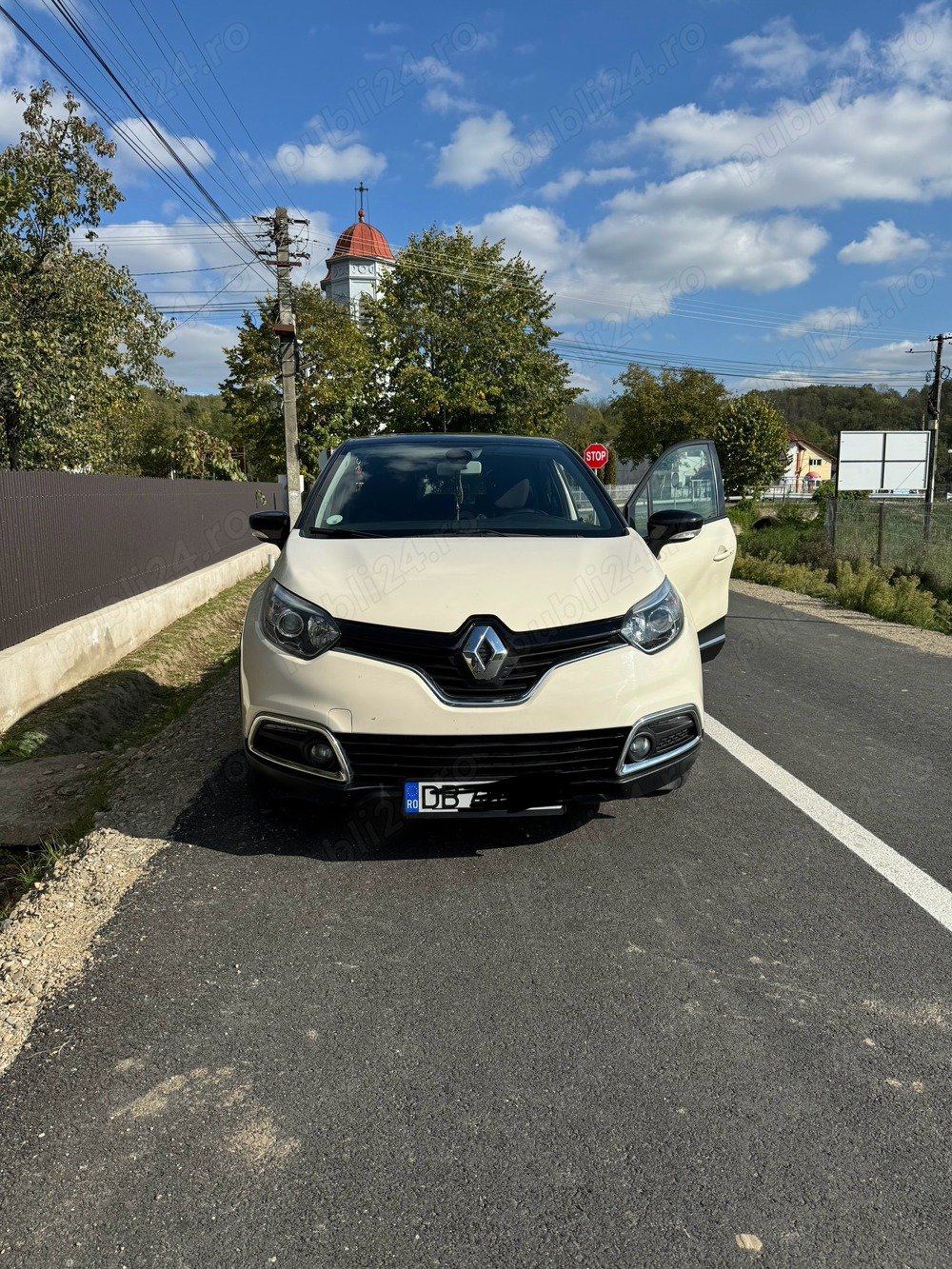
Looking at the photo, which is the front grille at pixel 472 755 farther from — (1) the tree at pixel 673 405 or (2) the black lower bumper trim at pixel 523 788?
(1) the tree at pixel 673 405

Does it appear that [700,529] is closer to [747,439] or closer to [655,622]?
[655,622]

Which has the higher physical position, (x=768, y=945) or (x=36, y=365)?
(x=36, y=365)

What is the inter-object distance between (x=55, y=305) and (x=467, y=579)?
18.1 meters

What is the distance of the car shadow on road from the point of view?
3812mm

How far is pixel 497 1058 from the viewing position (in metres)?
2.47

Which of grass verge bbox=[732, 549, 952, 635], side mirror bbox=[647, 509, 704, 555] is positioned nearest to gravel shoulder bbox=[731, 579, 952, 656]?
grass verge bbox=[732, 549, 952, 635]

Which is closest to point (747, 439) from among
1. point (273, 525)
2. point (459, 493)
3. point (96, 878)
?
point (459, 493)

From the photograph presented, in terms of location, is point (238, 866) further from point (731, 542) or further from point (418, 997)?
point (731, 542)

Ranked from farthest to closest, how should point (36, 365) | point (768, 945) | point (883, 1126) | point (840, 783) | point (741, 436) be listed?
point (741, 436) → point (36, 365) → point (840, 783) → point (768, 945) → point (883, 1126)

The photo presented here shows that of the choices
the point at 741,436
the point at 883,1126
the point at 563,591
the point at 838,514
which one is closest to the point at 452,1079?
the point at 883,1126

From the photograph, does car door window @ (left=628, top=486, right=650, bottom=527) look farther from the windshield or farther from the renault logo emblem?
the renault logo emblem

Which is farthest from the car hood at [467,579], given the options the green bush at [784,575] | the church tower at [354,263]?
the church tower at [354,263]

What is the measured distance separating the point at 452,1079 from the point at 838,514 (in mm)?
17716

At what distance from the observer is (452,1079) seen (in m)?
2.38
